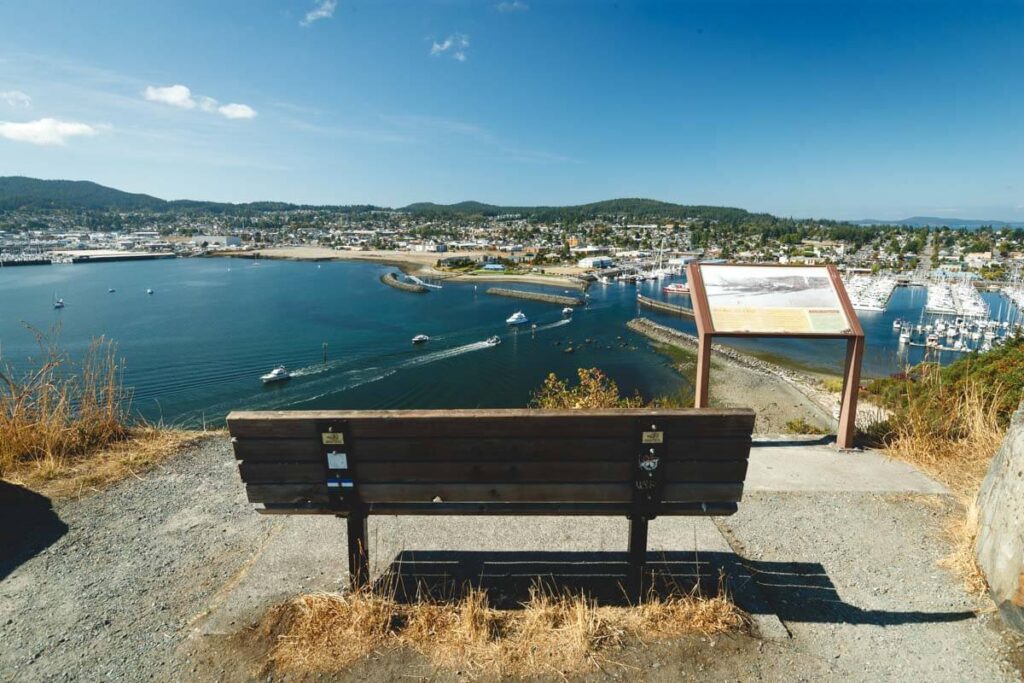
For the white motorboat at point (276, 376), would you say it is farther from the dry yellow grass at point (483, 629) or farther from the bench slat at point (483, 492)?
the bench slat at point (483, 492)

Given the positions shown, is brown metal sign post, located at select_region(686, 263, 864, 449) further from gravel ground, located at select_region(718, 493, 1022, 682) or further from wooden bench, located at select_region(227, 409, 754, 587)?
wooden bench, located at select_region(227, 409, 754, 587)

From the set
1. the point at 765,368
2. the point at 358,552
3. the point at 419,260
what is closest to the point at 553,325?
the point at 765,368

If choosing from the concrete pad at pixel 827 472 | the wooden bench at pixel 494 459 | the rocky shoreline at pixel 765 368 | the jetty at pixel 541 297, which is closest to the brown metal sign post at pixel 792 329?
the concrete pad at pixel 827 472

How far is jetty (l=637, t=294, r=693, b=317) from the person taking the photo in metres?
48.0

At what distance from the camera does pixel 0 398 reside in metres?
4.39

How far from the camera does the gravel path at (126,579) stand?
2.26m

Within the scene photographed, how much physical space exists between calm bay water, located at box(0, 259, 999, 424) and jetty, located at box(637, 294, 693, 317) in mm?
1306

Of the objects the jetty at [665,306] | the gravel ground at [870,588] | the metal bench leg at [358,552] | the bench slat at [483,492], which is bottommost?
the jetty at [665,306]

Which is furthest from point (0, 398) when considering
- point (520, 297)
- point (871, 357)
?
point (520, 297)

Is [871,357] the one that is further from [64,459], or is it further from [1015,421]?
[64,459]

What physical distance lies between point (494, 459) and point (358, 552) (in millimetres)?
884

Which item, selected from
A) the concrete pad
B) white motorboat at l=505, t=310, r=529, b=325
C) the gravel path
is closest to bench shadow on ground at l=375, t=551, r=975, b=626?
the gravel path

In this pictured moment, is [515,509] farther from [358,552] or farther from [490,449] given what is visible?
[358,552]

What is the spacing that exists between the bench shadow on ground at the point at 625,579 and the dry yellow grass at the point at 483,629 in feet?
0.38
